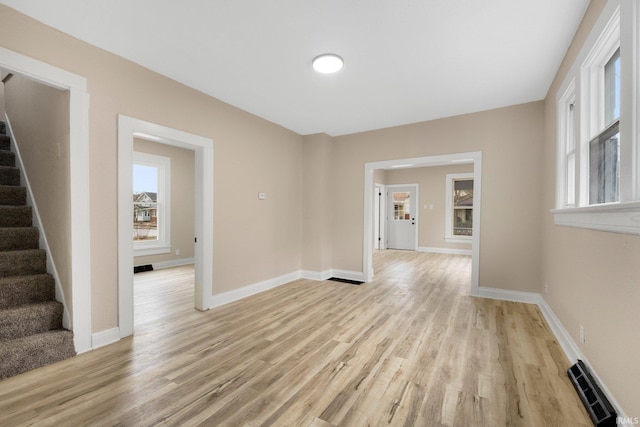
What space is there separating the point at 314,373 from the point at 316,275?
2913mm

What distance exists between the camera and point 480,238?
155 inches

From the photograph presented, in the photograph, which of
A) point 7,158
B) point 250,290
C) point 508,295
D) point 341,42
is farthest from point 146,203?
point 508,295

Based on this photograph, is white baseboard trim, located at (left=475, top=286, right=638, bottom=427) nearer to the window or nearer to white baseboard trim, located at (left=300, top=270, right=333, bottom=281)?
white baseboard trim, located at (left=300, top=270, right=333, bottom=281)

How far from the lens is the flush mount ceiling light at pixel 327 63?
253 centimetres

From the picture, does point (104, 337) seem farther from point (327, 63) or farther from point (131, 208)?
point (327, 63)

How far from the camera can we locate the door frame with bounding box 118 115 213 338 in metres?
2.60

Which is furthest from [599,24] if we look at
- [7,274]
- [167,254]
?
[167,254]

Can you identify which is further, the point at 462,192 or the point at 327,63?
the point at 462,192

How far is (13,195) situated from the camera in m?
2.96

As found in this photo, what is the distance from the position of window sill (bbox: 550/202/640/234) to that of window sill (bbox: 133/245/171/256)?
21.9 ft

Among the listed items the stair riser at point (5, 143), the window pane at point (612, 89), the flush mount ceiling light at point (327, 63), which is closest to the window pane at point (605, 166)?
the window pane at point (612, 89)

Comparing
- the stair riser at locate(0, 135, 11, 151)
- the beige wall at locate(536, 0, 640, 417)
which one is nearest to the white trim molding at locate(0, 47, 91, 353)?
the stair riser at locate(0, 135, 11, 151)

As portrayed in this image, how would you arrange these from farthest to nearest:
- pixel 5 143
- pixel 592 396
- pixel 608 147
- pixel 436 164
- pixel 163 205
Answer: pixel 163 205 → pixel 436 164 → pixel 5 143 → pixel 608 147 → pixel 592 396

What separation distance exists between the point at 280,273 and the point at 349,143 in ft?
8.78
